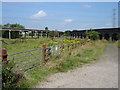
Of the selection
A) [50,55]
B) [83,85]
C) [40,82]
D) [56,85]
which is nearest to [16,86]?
[40,82]

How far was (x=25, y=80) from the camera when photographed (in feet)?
13.6

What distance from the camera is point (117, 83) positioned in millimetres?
4422

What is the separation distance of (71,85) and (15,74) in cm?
175

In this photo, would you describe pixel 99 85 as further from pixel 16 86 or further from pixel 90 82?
pixel 16 86

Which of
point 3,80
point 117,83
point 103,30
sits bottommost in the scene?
point 117,83

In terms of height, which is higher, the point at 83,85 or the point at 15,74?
the point at 15,74

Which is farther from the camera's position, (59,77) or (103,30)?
(103,30)

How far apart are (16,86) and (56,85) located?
1.22 metres

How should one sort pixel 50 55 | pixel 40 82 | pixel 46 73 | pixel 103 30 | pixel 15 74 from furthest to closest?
1. pixel 103 30
2. pixel 50 55
3. pixel 46 73
4. pixel 40 82
5. pixel 15 74

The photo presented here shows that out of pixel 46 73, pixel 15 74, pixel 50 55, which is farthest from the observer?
pixel 50 55

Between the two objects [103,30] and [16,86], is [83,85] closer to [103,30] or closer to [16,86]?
[16,86]

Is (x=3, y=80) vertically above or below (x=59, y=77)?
above

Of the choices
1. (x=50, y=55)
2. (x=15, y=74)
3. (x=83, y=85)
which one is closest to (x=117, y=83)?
(x=83, y=85)

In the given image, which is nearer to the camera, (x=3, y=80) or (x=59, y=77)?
(x=3, y=80)
